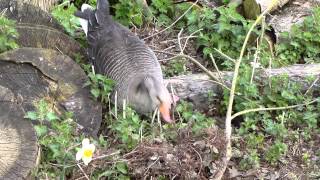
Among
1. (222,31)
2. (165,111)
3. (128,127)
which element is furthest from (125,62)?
(222,31)

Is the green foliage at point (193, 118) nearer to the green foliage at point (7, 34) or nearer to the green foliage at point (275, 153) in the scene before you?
the green foliage at point (275, 153)

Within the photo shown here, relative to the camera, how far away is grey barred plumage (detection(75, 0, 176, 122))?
527cm

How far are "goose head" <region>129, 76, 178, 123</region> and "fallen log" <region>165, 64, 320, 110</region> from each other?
0.24 meters

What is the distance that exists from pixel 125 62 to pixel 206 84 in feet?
2.47

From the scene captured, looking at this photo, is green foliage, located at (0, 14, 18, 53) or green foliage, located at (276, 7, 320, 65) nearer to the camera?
green foliage, located at (0, 14, 18, 53)

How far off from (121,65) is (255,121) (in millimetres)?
1242

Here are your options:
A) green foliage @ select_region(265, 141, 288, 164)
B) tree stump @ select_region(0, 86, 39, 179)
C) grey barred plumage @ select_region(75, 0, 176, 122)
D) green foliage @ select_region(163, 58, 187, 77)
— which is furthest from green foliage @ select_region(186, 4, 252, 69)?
tree stump @ select_region(0, 86, 39, 179)

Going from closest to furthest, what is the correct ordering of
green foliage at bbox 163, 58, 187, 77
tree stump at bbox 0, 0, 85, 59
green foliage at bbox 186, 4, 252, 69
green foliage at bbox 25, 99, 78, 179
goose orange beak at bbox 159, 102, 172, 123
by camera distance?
1. green foliage at bbox 25, 99, 78, 179
2. goose orange beak at bbox 159, 102, 172, 123
3. tree stump at bbox 0, 0, 85, 59
4. green foliage at bbox 163, 58, 187, 77
5. green foliage at bbox 186, 4, 252, 69

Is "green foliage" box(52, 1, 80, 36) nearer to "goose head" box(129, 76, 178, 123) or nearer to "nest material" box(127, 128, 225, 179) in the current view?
"goose head" box(129, 76, 178, 123)

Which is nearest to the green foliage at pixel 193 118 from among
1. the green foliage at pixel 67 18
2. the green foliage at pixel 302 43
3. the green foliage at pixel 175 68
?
the green foliage at pixel 175 68

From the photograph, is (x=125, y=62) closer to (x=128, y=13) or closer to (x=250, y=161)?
(x=128, y=13)

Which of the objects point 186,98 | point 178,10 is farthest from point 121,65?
point 178,10

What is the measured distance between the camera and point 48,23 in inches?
221

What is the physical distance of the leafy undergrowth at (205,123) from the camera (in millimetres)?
4652
